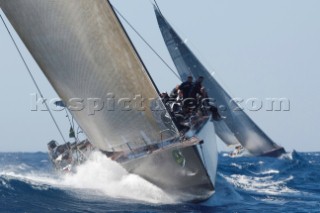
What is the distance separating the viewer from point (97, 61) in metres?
15.0

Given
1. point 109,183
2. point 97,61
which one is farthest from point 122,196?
point 97,61

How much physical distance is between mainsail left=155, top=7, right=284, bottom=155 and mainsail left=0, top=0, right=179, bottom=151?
18744 millimetres

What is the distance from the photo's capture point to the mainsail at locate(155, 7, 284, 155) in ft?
116

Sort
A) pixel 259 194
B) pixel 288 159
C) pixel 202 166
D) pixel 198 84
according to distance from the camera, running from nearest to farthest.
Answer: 1. pixel 202 166
2. pixel 198 84
3. pixel 259 194
4. pixel 288 159

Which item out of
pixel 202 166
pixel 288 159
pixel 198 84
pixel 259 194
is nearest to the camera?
pixel 202 166

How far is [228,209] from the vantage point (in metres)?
15.3

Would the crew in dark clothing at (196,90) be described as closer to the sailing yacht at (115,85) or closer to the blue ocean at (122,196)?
the sailing yacht at (115,85)

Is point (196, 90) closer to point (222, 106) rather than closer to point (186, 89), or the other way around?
point (186, 89)

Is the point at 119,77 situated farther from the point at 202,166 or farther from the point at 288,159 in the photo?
the point at 288,159

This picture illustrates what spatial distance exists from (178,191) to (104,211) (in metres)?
1.80

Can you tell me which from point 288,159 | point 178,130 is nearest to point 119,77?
point 178,130

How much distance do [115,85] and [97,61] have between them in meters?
0.65

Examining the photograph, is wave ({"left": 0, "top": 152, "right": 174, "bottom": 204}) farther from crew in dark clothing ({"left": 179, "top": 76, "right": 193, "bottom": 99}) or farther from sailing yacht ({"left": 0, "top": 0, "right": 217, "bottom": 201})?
crew in dark clothing ({"left": 179, "top": 76, "right": 193, "bottom": 99})

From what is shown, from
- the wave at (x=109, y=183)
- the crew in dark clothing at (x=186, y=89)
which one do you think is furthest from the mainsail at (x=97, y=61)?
the crew in dark clothing at (x=186, y=89)
